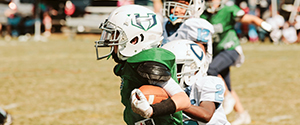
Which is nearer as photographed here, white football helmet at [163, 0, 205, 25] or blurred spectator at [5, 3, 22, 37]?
white football helmet at [163, 0, 205, 25]

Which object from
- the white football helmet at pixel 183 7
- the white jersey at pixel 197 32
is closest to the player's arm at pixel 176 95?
the white jersey at pixel 197 32

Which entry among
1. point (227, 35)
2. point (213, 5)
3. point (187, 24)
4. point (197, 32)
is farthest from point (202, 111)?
point (213, 5)

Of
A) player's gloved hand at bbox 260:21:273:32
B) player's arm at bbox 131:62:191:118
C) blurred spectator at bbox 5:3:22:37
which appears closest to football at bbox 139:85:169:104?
player's arm at bbox 131:62:191:118

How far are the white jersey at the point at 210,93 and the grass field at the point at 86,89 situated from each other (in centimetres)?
278

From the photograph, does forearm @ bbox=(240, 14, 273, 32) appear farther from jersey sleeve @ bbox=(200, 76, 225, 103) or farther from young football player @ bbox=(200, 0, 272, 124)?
jersey sleeve @ bbox=(200, 76, 225, 103)

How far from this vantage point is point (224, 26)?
20.2 feet

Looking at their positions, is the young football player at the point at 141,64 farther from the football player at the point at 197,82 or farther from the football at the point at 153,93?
the football player at the point at 197,82

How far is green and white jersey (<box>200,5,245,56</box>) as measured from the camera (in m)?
6.10

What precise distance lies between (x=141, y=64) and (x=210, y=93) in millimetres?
761

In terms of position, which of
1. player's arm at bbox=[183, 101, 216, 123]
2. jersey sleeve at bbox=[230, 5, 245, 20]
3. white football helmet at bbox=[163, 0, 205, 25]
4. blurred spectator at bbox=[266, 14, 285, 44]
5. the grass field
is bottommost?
the grass field

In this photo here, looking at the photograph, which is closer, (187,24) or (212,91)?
(212,91)

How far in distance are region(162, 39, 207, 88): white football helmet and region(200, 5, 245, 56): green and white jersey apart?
2.75m

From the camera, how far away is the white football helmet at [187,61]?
129 inches

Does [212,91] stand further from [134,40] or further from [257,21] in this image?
[257,21]
